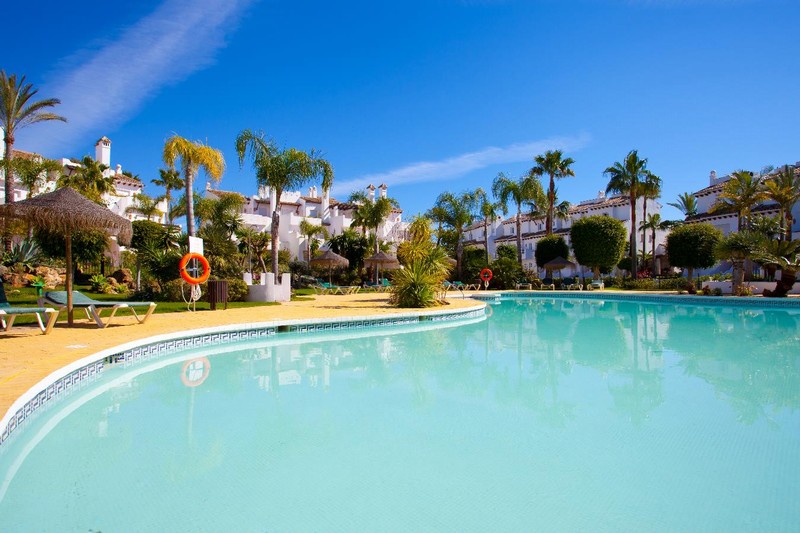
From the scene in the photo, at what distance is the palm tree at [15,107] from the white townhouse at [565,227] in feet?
102

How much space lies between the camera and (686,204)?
1721 inches

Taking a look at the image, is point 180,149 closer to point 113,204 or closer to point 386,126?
point 386,126

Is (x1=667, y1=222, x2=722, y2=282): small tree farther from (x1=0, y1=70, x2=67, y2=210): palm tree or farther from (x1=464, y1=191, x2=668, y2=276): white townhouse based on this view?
(x1=0, y1=70, x2=67, y2=210): palm tree

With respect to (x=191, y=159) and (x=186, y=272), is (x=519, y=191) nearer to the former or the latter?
A: (x=191, y=159)

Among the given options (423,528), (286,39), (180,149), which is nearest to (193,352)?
(423,528)

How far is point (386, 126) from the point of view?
24.0 metres

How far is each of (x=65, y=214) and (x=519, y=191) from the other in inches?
1105

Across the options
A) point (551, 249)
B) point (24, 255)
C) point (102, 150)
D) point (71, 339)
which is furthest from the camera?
point (102, 150)

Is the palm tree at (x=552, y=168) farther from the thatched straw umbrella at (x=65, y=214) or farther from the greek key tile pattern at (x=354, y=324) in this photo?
the thatched straw umbrella at (x=65, y=214)

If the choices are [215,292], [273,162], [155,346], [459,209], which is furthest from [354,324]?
[459,209]

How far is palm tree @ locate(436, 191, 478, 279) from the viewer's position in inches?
1350

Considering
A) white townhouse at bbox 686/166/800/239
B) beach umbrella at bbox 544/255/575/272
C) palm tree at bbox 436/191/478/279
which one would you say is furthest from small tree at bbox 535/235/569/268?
white townhouse at bbox 686/166/800/239

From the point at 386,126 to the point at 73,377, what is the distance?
2009cm

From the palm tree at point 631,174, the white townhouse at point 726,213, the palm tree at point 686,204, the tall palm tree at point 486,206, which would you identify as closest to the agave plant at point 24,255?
the tall palm tree at point 486,206
